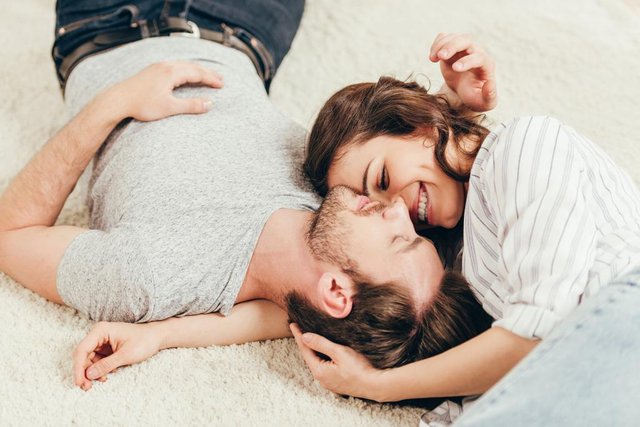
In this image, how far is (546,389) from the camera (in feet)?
2.50

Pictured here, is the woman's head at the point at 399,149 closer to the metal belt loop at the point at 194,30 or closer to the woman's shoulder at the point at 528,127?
the woman's shoulder at the point at 528,127

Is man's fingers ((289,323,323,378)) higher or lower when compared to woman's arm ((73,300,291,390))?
higher

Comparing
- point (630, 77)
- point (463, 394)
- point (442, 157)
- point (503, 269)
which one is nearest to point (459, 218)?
point (442, 157)

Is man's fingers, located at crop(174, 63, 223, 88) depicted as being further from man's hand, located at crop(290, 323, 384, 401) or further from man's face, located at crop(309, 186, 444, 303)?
man's hand, located at crop(290, 323, 384, 401)

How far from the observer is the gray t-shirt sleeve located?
1.04 m

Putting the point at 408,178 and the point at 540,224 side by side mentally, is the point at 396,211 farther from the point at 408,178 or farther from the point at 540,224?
the point at 540,224

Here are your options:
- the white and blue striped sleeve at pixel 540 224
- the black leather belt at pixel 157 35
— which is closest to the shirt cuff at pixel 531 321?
the white and blue striped sleeve at pixel 540 224

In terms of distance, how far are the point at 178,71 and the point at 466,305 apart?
694 mm

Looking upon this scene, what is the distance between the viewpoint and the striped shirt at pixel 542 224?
86 centimetres

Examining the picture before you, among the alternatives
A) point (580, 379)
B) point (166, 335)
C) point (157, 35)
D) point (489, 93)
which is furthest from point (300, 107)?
point (580, 379)

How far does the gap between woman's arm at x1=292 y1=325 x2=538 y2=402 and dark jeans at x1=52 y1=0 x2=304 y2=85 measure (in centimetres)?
79

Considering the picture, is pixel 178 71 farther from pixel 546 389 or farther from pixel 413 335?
pixel 546 389

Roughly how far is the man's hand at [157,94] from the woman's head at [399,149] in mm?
247

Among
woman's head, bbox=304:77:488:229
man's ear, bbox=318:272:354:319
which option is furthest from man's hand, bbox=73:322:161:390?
woman's head, bbox=304:77:488:229
